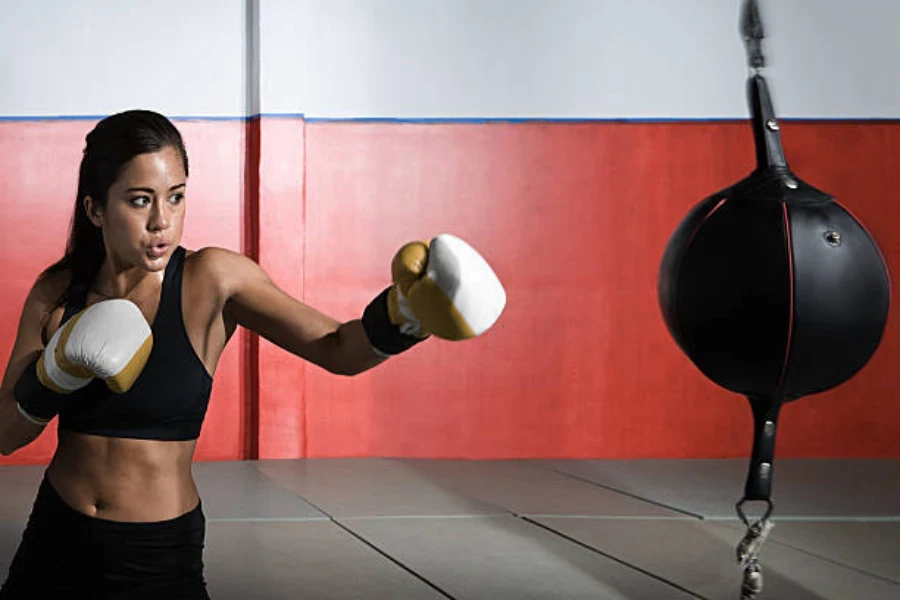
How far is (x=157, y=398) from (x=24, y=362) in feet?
0.91

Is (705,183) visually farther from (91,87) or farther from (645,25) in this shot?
(91,87)

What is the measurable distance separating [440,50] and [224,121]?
3.42 ft

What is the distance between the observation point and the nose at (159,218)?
7.02ft

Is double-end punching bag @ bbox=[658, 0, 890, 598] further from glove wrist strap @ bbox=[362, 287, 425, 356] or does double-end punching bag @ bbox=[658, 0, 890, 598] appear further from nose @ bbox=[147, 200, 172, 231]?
nose @ bbox=[147, 200, 172, 231]

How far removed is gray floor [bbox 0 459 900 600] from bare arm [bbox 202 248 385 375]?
48.5 inches

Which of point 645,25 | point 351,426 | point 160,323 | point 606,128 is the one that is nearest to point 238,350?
point 351,426

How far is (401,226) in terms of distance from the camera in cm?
581

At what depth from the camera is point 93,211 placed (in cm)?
223

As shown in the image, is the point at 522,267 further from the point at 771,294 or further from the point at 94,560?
the point at 94,560

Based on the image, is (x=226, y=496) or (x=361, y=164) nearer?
(x=226, y=496)

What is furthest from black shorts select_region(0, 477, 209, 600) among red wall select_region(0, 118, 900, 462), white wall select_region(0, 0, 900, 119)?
white wall select_region(0, 0, 900, 119)

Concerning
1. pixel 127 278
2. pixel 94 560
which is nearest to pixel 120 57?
pixel 127 278

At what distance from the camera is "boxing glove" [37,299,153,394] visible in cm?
202

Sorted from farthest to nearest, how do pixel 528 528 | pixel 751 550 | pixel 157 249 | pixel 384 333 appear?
pixel 528 528 → pixel 751 550 → pixel 157 249 → pixel 384 333
